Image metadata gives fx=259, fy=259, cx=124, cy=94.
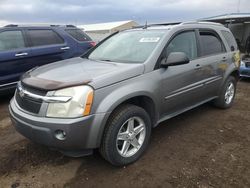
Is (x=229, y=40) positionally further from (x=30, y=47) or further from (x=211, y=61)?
(x=30, y=47)

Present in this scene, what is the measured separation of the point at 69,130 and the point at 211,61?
2947 mm

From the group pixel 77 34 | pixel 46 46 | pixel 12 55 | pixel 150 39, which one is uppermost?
pixel 150 39

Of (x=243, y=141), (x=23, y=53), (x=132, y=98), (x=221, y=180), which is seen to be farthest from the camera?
(x=23, y=53)

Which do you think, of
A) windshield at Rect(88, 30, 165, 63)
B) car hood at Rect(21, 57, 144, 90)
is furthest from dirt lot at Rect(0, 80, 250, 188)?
windshield at Rect(88, 30, 165, 63)

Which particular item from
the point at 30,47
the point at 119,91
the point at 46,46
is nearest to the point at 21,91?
the point at 119,91

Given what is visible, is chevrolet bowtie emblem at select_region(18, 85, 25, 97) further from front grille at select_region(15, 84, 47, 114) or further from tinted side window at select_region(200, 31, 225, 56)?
tinted side window at select_region(200, 31, 225, 56)

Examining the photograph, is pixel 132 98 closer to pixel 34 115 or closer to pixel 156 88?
pixel 156 88

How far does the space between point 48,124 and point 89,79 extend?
0.65m

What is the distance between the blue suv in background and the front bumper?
3265mm

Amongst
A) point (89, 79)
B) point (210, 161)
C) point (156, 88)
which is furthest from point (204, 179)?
point (89, 79)

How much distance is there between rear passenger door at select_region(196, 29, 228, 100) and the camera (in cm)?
435

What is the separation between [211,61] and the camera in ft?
A: 14.8

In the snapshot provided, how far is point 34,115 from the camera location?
285 cm

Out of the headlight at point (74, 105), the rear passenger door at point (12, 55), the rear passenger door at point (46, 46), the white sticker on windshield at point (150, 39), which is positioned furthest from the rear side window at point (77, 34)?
the headlight at point (74, 105)
